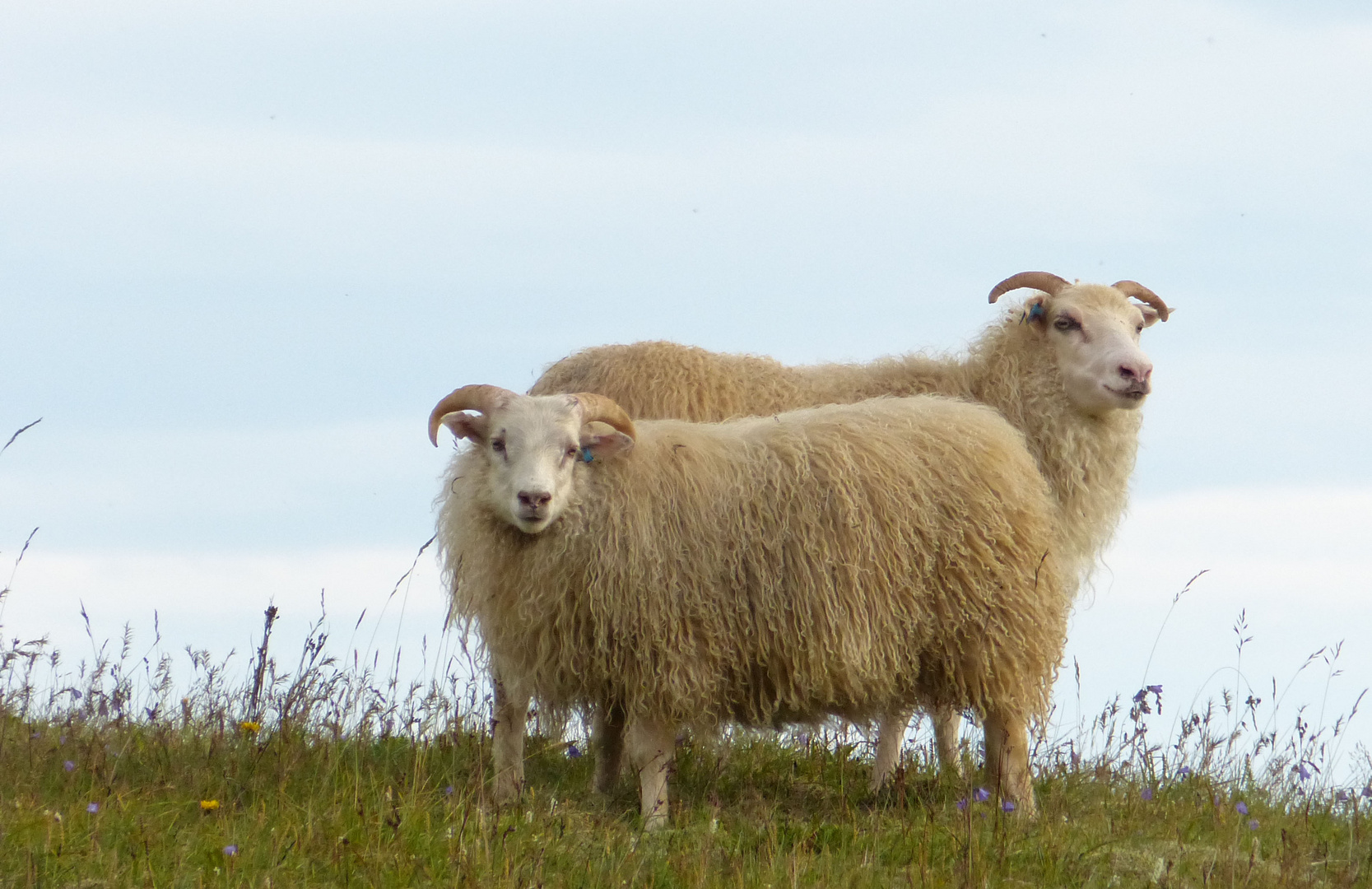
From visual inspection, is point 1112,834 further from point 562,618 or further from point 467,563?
point 467,563

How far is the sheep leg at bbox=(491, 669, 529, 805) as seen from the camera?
6.80 m

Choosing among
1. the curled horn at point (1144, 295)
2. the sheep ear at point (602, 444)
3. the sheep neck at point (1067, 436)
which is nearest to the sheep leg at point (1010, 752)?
the sheep neck at point (1067, 436)

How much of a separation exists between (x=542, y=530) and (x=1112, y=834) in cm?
282

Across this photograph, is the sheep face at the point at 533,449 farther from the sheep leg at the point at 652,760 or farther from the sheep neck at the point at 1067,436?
the sheep neck at the point at 1067,436

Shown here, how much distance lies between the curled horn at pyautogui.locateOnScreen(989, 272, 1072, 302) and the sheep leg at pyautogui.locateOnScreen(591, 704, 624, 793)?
158 inches

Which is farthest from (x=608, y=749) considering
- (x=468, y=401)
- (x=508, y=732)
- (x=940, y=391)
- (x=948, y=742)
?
(x=940, y=391)

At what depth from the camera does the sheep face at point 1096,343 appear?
859cm

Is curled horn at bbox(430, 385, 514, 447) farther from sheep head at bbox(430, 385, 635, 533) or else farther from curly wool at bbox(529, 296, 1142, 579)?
curly wool at bbox(529, 296, 1142, 579)

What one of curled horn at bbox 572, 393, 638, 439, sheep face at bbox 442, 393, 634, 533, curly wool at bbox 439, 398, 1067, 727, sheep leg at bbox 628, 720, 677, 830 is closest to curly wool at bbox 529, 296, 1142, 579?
curly wool at bbox 439, 398, 1067, 727

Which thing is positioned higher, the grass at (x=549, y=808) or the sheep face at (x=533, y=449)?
the sheep face at (x=533, y=449)

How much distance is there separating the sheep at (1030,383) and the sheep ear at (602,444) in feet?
5.22

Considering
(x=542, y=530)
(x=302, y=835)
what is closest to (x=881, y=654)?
(x=542, y=530)

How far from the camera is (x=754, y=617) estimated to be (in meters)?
6.65

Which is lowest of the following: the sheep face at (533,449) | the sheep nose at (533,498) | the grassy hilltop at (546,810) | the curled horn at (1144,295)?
the grassy hilltop at (546,810)
